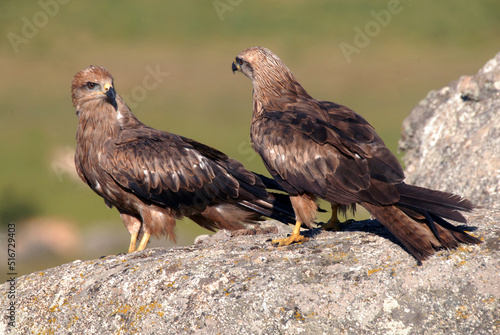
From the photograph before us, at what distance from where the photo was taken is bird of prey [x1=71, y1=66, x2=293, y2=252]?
9.85m

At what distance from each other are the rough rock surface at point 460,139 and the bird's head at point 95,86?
485 cm

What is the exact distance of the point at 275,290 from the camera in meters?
6.78

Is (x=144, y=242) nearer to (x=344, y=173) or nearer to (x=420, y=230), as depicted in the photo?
(x=344, y=173)

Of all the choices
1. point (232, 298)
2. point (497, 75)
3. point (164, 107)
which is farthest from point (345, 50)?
point (232, 298)

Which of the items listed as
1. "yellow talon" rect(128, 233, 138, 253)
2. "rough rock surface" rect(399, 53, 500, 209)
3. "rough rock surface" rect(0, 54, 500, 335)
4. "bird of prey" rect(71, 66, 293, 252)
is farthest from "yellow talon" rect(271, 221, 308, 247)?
"rough rock surface" rect(399, 53, 500, 209)

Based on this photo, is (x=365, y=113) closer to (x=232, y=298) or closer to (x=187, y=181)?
(x=187, y=181)

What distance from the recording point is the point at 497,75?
38.2ft

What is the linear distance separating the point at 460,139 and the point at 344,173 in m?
3.97

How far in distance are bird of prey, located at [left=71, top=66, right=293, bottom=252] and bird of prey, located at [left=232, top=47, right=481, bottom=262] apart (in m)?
1.23

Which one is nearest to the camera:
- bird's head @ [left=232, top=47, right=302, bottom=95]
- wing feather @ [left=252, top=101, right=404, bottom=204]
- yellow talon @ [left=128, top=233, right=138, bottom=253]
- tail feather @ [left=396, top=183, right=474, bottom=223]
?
tail feather @ [left=396, top=183, right=474, bottom=223]

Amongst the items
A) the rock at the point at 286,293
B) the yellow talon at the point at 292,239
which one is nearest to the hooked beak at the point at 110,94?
the rock at the point at 286,293

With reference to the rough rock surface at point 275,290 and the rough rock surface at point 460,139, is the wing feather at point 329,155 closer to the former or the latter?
the rough rock surface at point 275,290

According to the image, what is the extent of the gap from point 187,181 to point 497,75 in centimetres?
520

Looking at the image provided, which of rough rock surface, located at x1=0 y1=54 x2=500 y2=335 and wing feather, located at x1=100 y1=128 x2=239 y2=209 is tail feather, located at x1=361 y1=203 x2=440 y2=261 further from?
wing feather, located at x1=100 y1=128 x2=239 y2=209
